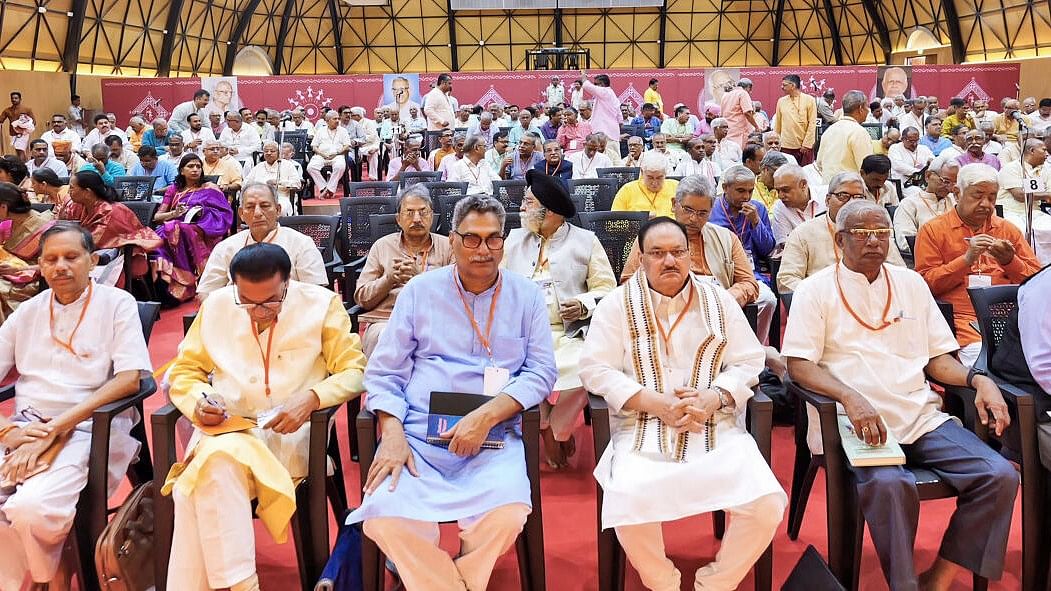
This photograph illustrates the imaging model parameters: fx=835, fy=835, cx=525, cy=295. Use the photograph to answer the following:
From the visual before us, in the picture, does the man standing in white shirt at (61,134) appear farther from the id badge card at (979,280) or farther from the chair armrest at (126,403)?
the id badge card at (979,280)

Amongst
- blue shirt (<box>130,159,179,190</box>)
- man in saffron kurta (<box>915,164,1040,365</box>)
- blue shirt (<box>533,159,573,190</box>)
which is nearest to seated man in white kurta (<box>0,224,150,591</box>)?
man in saffron kurta (<box>915,164,1040,365</box>)

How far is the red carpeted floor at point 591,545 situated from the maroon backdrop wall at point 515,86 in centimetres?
1354

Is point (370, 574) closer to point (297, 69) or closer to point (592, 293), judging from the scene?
point (592, 293)

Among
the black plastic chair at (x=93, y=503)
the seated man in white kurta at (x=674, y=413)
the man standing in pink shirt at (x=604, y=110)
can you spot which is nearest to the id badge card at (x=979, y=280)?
the seated man in white kurta at (x=674, y=413)

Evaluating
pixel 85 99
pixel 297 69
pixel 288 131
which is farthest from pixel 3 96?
pixel 297 69

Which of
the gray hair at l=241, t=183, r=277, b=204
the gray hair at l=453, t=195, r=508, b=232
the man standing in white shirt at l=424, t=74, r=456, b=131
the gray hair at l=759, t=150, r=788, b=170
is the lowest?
the gray hair at l=453, t=195, r=508, b=232

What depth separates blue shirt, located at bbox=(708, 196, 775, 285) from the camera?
15.1 ft

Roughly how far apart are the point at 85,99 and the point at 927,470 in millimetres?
19443

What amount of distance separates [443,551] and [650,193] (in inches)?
151

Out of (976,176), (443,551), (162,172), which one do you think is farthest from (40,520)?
(162,172)

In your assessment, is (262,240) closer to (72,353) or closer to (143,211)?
(72,353)

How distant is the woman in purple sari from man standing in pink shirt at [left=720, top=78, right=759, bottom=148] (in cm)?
589

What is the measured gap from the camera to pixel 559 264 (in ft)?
12.6

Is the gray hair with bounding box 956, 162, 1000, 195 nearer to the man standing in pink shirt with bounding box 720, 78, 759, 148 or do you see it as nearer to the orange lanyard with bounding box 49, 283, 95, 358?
the orange lanyard with bounding box 49, 283, 95, 358
